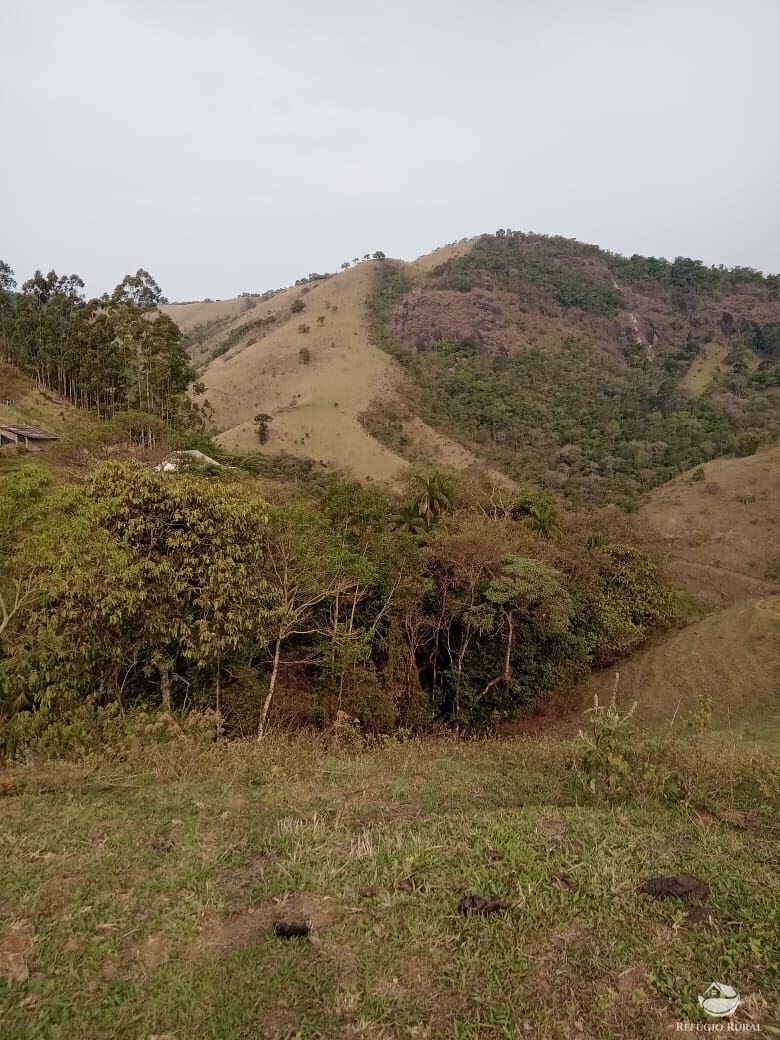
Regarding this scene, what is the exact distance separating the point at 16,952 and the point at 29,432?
102 feet

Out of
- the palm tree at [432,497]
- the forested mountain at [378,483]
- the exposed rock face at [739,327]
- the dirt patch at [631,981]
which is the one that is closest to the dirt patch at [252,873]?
the dirt patch at [631,981]

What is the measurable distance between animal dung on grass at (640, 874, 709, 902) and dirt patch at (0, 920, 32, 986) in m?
3.42

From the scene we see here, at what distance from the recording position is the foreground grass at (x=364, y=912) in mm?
2895

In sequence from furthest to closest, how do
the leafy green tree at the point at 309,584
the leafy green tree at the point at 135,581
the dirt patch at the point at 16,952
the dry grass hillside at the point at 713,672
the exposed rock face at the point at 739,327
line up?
1. the exposed rock face at the point at 739,327
2. the dry grass hillside at the point at 713,672
3. the leafy green tree at the point at 309,584
4. the leafy green tree at the point at 135,581
5. the dirt patch at the point at 16,952

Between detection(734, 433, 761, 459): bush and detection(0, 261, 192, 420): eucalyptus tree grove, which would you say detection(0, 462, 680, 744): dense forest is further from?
detection(734, 433, 761, 459): bush

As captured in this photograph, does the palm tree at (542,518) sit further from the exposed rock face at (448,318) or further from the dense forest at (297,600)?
the exposed rock face at (448,318)

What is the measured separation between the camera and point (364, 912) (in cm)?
359

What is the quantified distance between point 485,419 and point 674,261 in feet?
220

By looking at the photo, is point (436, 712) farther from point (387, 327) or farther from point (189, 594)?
point (387, 327)

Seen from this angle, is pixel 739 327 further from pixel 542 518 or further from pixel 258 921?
pixel 258 921

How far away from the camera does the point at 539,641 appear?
18109 millimetres

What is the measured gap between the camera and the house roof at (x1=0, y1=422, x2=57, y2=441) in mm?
28984

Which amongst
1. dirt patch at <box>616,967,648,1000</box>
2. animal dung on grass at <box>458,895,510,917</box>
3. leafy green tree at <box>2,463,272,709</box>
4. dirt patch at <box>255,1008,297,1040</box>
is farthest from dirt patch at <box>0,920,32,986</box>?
leafy green tree at <box>2,463,272,709</box>

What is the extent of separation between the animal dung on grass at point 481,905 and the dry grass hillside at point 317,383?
109 ft
